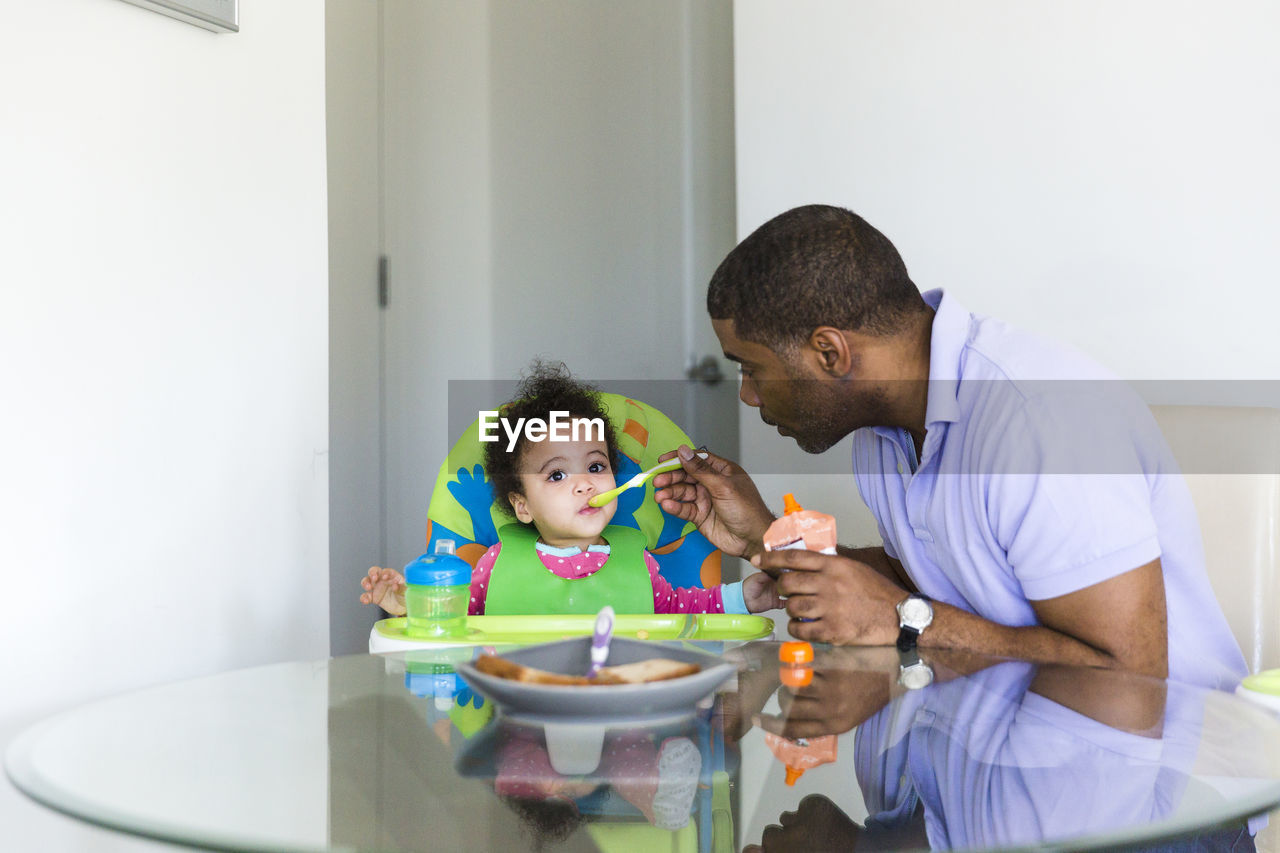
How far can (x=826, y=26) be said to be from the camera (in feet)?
7.79

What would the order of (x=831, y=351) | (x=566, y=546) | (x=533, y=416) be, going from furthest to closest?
(x=533, y=416) < (x=566, y=546) < (x=831, y=351)

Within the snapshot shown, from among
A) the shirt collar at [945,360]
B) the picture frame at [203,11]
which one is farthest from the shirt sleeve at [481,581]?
the picture frame at [203,11]

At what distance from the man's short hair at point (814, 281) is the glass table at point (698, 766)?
49cm

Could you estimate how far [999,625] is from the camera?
150cm

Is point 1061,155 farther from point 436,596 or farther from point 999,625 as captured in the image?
point 436,596

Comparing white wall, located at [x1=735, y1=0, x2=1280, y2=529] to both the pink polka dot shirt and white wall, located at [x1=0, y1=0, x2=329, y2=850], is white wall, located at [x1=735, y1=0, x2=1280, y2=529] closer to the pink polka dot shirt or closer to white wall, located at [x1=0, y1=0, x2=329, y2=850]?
the pink polka dot shirt

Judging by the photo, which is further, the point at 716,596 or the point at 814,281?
the point at 716,596

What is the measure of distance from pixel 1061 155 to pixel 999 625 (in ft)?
3.40

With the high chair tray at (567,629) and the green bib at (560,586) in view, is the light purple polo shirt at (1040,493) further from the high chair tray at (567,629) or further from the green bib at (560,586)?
the green bib at (560,586)

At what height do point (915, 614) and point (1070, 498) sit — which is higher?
point (1070, 498)

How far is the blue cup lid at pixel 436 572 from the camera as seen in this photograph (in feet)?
5.32

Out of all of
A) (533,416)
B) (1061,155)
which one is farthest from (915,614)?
(1061,155)

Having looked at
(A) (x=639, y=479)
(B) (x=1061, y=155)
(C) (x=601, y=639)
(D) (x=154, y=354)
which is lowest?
(C) (x=601, y=639)

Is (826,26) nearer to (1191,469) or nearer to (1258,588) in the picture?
(1191,469)
